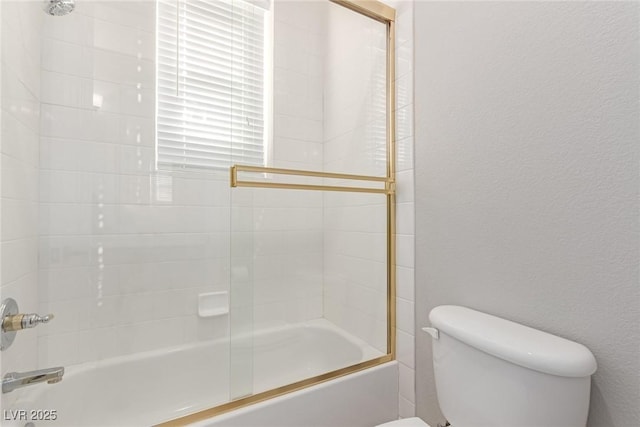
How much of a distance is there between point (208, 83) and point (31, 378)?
1264 millimetres

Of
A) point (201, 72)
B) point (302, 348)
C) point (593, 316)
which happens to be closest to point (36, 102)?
point (201, 72)

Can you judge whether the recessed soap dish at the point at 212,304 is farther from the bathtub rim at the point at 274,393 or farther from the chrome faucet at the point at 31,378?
the chrome faucet at the point at 31,378

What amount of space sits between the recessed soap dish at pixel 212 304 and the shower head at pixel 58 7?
1304 mm

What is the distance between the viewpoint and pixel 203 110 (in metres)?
1.44

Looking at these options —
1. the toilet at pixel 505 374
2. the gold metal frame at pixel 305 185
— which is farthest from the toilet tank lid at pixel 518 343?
the gold metal frame at pixel 305 185

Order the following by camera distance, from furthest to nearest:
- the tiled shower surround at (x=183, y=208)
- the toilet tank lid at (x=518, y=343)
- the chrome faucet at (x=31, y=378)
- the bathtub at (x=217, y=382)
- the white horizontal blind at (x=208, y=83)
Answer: the white horizontal blind at (x=208, y=83) → the tiled shower surround at (x=183, y=208) → the bathtub at (x=217, y=382) → the chrome faucet at (x=31, y=378) → the toilet tank lid at (x=518, y=343)

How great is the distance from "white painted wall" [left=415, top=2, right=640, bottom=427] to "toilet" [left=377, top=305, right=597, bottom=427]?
83 mm

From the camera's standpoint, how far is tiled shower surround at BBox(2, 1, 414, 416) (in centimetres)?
124

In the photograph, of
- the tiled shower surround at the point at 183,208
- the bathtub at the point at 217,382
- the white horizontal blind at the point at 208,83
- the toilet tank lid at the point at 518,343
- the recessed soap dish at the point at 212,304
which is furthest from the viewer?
the recessed soap dish at the point at 212,304

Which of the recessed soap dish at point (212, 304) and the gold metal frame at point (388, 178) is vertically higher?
the gold metal frame at point (388, 178)

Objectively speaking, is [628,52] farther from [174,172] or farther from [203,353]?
[203,353]

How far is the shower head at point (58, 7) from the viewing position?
3.69 feet

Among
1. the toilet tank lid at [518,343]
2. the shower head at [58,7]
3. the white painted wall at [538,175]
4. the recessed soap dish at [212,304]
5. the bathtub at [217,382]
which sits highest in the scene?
the shower head at [58,7]

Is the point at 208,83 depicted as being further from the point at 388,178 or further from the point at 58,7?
the point at 388,178
